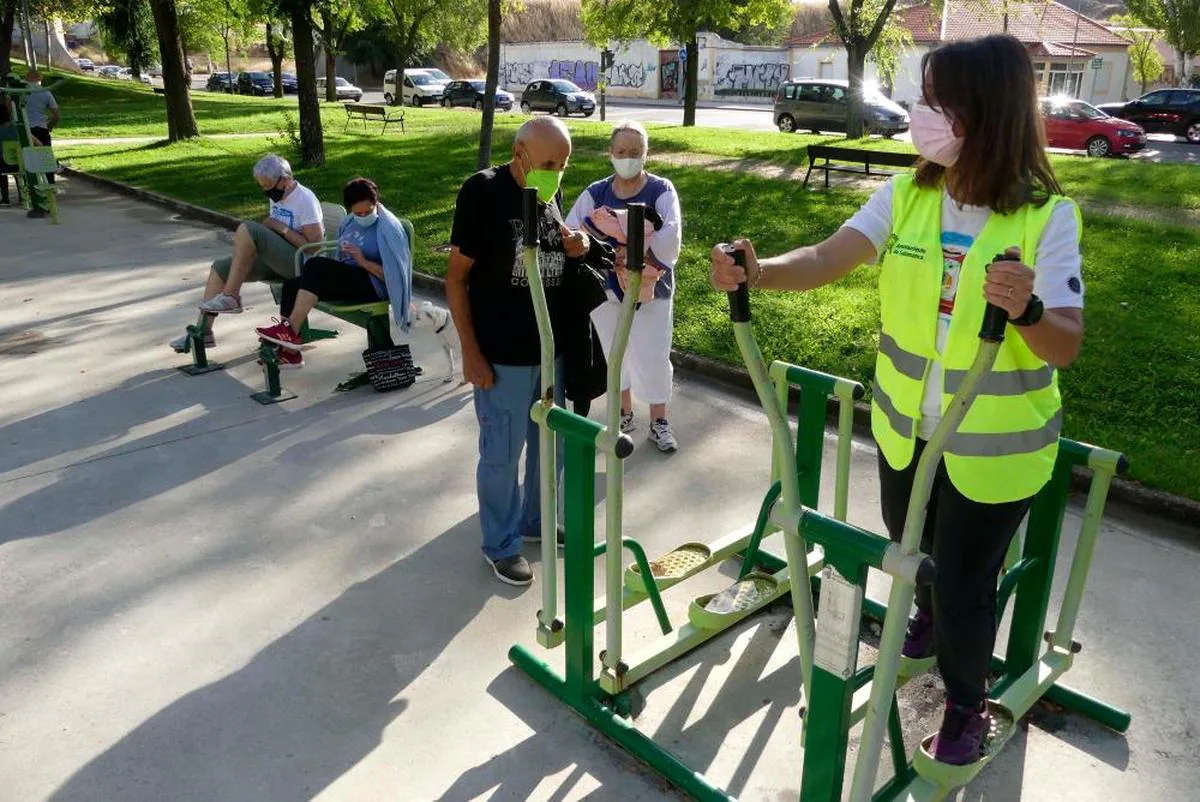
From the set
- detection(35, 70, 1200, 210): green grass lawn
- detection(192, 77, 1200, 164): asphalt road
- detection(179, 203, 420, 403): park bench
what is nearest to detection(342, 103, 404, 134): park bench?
detection(35, 70, 1200, 210): green grass lawn

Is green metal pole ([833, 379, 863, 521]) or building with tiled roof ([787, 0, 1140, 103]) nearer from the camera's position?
green metal pole ([833, 379, 863, 521])

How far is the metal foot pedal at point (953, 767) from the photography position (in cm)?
250

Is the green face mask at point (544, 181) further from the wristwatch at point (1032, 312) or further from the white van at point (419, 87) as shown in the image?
the white van at point (419, 87)

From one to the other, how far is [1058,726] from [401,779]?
6.51 feet

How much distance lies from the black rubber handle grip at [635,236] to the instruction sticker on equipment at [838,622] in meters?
0.86

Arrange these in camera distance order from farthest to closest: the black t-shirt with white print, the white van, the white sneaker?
the white van
the white sneaker
the black t-shirt with white print

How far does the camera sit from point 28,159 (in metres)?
11.0

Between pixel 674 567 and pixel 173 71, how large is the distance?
58.5ft

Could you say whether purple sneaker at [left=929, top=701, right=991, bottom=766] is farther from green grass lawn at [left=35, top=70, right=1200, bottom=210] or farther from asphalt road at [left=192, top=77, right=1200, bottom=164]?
asphalt road at [left=192, top=77, right=1200, bottom=164]

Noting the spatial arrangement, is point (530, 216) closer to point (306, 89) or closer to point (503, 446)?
point (503, 446)

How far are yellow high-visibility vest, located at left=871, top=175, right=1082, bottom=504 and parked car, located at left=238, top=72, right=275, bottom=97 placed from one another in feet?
160

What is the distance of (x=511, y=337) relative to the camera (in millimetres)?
3594

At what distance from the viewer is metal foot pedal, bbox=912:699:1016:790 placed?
2.50 metres

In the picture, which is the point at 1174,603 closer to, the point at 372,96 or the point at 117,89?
the point at 117,89
